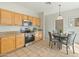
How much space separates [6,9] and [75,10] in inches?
96.7

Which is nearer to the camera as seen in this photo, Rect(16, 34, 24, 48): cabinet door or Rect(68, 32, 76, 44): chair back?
Rect(68, 32, 76, 44): chair back

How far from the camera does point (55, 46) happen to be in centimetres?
423

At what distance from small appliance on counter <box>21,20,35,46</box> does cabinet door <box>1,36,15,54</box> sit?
3.31ft

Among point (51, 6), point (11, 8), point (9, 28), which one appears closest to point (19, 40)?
point (9, 28)

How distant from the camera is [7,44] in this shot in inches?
149

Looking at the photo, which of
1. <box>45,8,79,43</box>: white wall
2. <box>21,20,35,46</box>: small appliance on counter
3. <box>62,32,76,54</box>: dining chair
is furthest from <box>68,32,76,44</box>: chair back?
<box>21,20,35,46</box>: small appliance on counter

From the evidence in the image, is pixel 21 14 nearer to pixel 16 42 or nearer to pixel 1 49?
pixel 16 42

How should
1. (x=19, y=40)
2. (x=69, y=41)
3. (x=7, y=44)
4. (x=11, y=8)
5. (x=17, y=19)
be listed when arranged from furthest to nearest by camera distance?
(x=19, y=40), (x=17, y=19), (x=11, y=8), (x=69, y=41), (x=7, y=44)

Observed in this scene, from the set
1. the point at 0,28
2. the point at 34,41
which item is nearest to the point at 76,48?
the point at 34,41

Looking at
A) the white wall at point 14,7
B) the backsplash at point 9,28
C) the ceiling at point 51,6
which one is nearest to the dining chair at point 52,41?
the ceiling at point 51,6

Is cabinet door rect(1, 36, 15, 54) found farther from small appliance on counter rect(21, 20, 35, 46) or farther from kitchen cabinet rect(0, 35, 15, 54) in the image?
small appliance on counter rect(21, 20, 35, 46)

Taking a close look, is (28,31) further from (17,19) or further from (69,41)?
(69,41)

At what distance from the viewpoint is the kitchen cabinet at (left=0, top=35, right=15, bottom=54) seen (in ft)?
11.8

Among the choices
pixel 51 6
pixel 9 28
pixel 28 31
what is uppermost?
pixel 51 6
